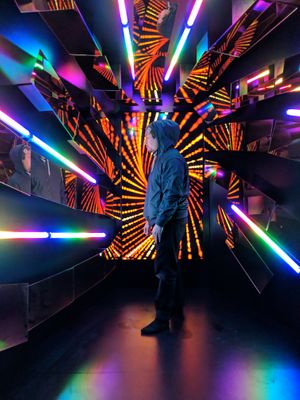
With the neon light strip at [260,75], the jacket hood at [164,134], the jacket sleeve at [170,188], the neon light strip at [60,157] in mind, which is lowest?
the jacket sleeve at [170,188]

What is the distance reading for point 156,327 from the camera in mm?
1781

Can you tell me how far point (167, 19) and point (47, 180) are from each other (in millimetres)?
1370

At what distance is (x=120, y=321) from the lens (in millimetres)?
1968

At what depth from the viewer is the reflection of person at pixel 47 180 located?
1264 mm

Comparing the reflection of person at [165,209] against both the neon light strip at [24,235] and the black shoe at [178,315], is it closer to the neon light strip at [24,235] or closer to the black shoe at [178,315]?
the black shoe at [178,315]

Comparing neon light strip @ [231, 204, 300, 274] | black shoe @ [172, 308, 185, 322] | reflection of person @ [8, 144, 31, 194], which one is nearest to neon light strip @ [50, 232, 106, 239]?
reflection of person @ [8, 144, 31, 194]

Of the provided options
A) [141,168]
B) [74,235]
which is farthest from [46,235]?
[141,168]

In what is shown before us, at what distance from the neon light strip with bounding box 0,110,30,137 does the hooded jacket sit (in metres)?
0.88

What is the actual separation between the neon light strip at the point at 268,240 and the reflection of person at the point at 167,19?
1.33 m

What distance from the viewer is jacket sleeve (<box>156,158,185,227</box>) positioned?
1785mm

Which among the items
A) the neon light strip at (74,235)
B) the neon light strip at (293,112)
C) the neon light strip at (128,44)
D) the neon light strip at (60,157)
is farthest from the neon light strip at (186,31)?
the neon light strip at (74,235)

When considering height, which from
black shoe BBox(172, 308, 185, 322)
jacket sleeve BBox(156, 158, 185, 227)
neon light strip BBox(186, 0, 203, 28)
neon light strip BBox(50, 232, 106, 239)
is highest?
neon light strip BBox(186, 0, 203, 28)

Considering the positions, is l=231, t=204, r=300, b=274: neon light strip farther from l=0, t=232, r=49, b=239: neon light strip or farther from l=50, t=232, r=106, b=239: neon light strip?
l=0, t=232, r=49, b=239: neon light strip

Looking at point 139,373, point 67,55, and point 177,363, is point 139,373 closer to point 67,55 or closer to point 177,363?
point 177,363
